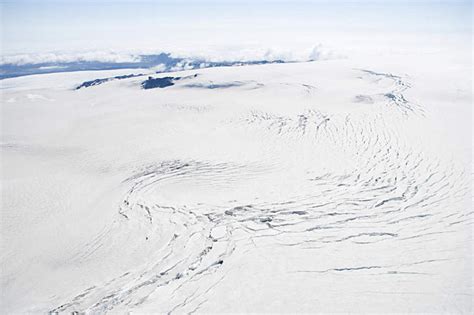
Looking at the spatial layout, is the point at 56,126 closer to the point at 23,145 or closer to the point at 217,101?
the point at 23,145

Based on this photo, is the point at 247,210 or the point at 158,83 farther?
the point at 158,83

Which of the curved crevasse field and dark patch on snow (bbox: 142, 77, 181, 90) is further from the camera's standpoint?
dark patch on snow (bbox: 142, 77, 181, 90)

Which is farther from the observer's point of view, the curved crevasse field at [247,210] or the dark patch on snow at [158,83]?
the dark patch on snow at [158,83]

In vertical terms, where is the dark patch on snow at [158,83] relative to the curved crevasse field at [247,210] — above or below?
above

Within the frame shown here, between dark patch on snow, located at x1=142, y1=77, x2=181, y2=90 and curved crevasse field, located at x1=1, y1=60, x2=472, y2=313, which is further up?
dark patch on snow, located at x1=142, y1=77, x2=181, y2=90

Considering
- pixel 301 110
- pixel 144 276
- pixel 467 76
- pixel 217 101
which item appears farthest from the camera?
pixel 467 76

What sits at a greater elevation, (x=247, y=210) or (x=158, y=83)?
(x=158, y=83)

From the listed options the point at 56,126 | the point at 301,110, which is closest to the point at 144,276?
the point at 301,110

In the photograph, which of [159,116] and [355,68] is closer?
[159,116]
